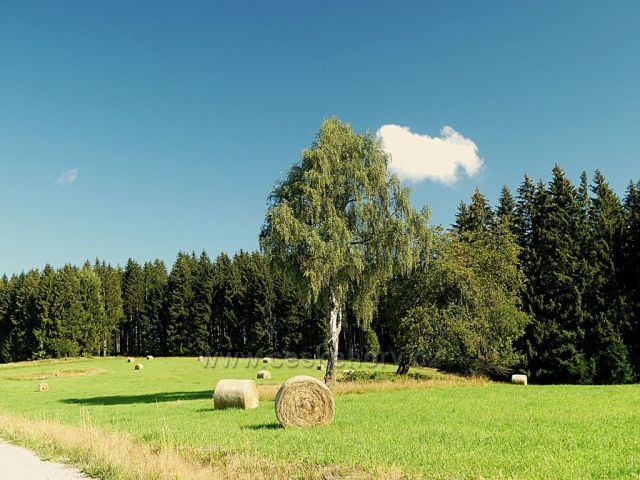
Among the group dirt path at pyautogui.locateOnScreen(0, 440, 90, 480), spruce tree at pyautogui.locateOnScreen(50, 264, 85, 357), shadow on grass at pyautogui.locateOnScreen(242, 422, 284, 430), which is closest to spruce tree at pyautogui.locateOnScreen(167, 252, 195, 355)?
spruce tree at pyautogui.locateOnScreen(50, 264, 85, 357)

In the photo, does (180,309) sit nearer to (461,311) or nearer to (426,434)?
(461,311)

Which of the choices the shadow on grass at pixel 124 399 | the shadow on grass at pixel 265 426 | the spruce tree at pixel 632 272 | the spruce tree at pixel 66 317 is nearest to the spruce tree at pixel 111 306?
the spruce tree at pixel 66 317

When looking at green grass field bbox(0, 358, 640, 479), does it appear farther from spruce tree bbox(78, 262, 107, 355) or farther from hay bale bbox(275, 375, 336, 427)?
spruce tree bbox(78, 262, 107, 355)

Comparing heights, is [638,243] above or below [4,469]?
above

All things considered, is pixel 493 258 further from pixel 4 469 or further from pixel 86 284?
pixel 86 284

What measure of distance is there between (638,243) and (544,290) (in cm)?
898

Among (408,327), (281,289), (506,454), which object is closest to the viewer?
(506,454)

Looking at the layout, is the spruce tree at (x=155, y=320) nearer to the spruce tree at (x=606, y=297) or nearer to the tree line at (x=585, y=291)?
the tree line at (x=585, y=291)

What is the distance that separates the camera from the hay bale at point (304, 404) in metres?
16.3

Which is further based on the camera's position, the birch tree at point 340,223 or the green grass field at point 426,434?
the birch tree at point 340,223

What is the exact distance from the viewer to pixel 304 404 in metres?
16.4

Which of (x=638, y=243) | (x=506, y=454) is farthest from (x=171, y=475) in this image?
(x=638, y=243)

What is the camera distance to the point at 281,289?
87.1m

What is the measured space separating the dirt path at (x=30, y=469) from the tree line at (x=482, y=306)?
1801 cm
